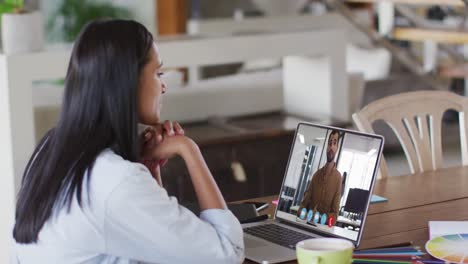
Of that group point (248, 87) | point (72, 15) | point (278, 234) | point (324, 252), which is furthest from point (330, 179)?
point (72, 15)

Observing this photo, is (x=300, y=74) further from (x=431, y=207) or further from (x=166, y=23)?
(x=166, y=23)

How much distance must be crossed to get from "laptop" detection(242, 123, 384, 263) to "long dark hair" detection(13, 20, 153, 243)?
0.43m

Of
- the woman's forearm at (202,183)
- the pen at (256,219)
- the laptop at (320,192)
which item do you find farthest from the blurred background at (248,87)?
the woman's forearm at (202,183)

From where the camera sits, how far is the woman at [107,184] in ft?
5.75

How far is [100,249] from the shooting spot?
1786mm

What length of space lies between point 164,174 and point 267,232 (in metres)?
1.85

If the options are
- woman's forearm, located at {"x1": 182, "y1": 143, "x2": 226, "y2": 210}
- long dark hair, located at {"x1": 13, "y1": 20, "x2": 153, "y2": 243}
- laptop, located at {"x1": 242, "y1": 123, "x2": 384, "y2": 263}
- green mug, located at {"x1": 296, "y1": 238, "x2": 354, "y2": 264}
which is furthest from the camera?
laptop, located at {"x1": 242, "y1": 123, "x2": 384, "y2": 263}

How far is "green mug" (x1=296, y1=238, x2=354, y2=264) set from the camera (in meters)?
1.67

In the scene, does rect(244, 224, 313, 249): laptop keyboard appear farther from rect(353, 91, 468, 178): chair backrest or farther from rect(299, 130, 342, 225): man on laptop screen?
rect(353, 91, 468, 178): chair backrest

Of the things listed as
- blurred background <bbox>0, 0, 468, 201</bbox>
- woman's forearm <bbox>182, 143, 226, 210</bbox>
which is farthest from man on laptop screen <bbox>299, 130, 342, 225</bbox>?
blurred background <bbox>0, 0, 468, 201</bbox>

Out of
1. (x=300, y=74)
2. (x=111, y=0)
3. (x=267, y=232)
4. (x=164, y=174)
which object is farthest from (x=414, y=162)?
(x=111, y=0)

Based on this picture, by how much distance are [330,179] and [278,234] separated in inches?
7.0

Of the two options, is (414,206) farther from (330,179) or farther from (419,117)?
(419,117)

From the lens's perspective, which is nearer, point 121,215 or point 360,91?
point 121,215
